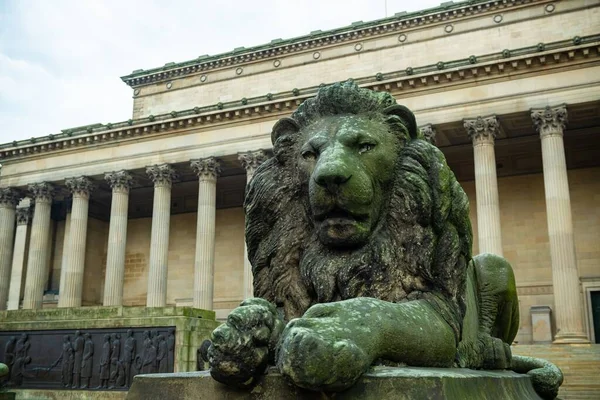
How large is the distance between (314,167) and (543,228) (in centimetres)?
3551

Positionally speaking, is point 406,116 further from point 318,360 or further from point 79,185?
point 79,185

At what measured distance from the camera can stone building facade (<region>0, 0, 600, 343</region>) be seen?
30406 millimetres

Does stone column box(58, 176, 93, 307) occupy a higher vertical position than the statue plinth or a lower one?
higher

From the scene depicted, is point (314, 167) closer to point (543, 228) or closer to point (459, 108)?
point (459, 108)

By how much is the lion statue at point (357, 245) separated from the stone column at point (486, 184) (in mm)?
27356

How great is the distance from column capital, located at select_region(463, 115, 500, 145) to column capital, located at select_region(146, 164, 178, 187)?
1864 centimetres

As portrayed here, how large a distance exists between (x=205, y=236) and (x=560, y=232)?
1951cm

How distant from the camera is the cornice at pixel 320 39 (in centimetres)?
3819

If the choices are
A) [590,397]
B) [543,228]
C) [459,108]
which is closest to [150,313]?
[590,397]

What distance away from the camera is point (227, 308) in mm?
42125

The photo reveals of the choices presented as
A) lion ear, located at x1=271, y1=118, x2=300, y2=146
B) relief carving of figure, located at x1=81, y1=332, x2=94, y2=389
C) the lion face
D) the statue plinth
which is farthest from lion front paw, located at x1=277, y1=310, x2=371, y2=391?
relief carving of figure, located at x1=81, y1=332, x2=94, y2=389

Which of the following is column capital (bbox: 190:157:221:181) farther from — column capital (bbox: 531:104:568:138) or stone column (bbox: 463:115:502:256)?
column capital (bbox: 531:104:568:138)

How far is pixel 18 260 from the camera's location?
44.8 meters

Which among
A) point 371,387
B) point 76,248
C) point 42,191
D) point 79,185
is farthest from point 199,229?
point 371,387
